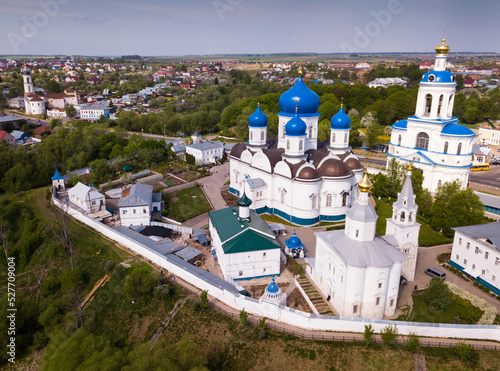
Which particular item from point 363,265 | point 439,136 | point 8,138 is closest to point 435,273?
point 363,265

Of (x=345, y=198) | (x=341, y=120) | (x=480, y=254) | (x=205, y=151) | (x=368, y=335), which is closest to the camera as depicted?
(x=368, y=335)

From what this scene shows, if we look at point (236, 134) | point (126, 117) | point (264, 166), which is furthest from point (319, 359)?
point (126, 117)

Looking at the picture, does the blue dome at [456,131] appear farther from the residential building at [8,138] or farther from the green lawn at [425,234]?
the residential building at [8,138]

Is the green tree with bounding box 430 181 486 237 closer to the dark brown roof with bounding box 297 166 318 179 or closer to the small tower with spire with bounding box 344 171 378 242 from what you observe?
the dark brown roof with bounding box 297 166 318 179

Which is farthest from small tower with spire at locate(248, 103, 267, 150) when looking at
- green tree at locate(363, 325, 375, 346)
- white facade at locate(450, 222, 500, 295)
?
green tree at locate(363, 325, 375, 346)

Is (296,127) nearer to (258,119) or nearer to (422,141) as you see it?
(258,119)

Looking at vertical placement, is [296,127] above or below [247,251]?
above
